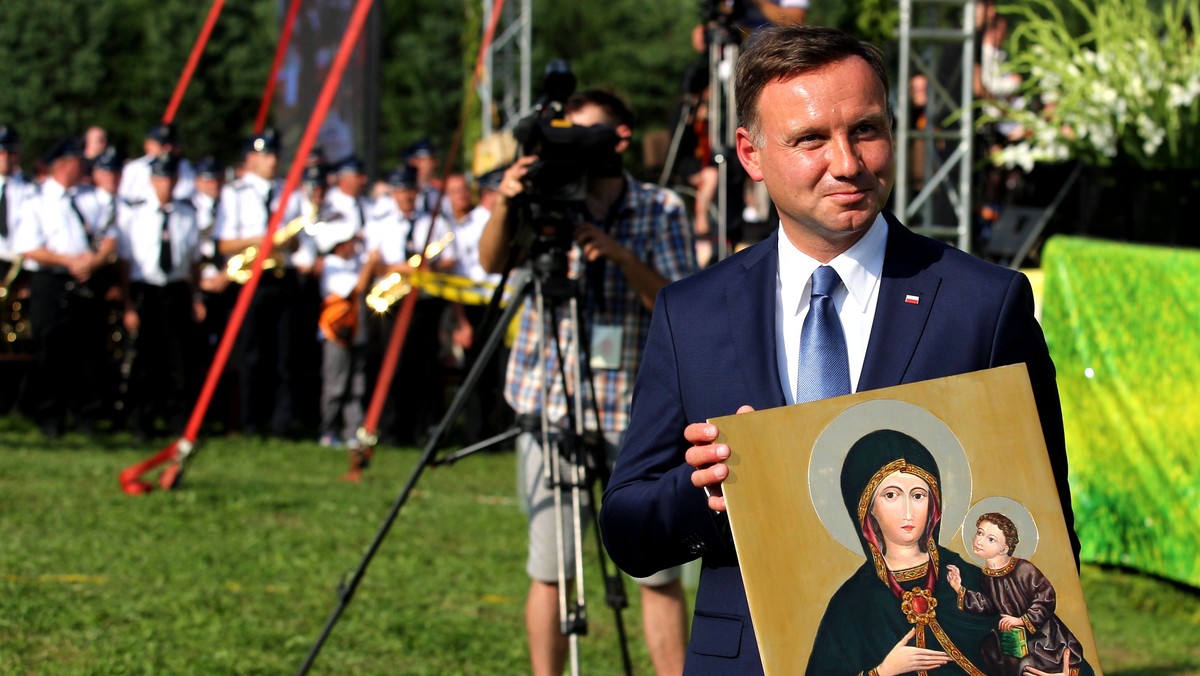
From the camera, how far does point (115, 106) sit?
43531 mm

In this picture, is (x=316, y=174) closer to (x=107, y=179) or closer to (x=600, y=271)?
(x=107, y=179)

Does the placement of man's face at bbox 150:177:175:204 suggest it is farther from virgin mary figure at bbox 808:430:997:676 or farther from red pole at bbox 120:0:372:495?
virgin mary figure at bbox 808:430:997:676

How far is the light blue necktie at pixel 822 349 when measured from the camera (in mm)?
2176

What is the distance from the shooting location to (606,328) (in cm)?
479

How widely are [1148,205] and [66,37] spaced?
124ft

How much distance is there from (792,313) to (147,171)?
12.7 meters

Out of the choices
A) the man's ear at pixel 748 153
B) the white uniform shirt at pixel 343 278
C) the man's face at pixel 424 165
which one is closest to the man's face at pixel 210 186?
the white uniform shirt at pixel 343 278

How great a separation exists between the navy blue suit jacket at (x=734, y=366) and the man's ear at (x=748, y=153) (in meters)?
0.12

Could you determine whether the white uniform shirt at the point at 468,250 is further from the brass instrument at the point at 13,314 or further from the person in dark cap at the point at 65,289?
the brass instrument at the point at 13,314

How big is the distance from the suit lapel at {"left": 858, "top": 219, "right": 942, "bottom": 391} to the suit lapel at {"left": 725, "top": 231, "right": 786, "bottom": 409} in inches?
5.3

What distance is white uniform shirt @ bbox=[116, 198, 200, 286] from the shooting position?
1193 cm

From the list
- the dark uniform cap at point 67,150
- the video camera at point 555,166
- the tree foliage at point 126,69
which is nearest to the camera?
the video camera at point 555,166

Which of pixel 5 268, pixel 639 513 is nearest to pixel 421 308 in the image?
pixel 5 268

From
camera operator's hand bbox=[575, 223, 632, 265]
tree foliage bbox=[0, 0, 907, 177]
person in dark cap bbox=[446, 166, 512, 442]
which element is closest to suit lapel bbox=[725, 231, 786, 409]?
camera operator's hand bbox=[575, 223, 632, 265]
